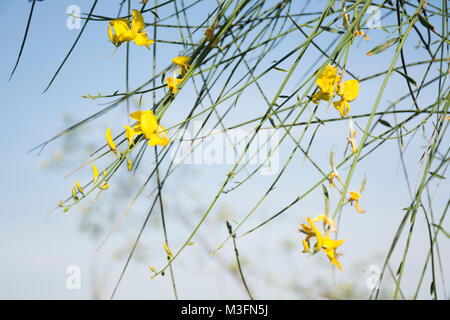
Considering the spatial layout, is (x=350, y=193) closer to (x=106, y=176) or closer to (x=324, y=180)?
(x=324, y=180)

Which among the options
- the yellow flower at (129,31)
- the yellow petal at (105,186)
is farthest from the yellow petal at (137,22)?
the yellow petal at (105,186)

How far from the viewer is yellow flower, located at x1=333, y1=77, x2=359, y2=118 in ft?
0.88

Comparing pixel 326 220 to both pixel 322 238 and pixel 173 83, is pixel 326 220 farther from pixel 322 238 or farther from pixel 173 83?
pixel 173 83

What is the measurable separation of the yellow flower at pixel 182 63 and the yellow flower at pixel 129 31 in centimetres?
2

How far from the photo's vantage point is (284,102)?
33 centimetres

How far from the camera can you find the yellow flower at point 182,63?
1.02 ft

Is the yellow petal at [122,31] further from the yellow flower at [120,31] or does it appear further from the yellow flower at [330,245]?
the yellow flower at [330,245]

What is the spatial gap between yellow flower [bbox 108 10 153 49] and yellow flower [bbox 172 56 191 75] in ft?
0.08

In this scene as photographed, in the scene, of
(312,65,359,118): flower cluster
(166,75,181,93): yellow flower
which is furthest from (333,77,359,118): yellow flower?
(166,75,181,93): yellow flower

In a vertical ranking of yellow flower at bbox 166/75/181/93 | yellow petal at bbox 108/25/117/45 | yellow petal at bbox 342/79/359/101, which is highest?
yellow petal at bbox 108/25/117/45

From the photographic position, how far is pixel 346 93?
0.27 metres

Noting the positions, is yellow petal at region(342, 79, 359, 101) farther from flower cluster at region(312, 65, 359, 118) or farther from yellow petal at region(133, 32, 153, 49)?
yellow petal at region(133, 32, 153, 49)

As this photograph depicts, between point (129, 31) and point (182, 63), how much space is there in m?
0.04

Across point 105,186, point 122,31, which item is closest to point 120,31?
point 122,31
